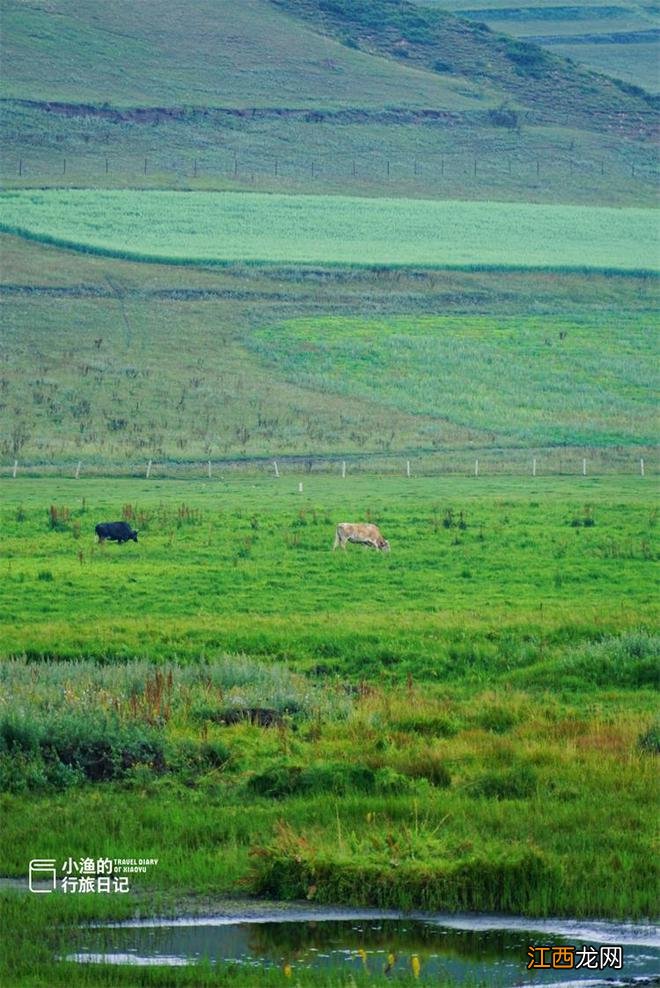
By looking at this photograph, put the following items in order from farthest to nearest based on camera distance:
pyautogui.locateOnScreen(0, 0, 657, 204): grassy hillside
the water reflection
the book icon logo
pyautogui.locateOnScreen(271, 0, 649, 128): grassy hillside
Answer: pyautogui.locateOnScreen(271, 0, 649, 128): grassy hillside
pyautogui.locateOnScreen(0, 0, 657, 204): grassy hillside
the book icon logo
the water reflection

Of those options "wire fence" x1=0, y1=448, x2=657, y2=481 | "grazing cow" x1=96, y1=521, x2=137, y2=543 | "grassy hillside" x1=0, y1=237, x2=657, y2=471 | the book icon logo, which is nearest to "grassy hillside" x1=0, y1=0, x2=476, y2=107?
"grassy hillside" x1=0, y1=237, x2=657, y2=471

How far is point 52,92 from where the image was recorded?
485ft

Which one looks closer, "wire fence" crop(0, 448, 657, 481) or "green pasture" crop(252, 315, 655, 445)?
"wire fence" crop(0, 448, 657, 481)

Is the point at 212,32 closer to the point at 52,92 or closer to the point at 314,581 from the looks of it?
the point at 52,92

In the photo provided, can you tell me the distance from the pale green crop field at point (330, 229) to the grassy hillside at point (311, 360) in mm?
3021

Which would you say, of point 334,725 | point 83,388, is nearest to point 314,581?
point 334,725

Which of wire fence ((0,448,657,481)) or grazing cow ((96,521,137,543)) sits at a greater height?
grazing cow ((96,521,137,543))

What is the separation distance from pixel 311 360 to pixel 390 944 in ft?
229

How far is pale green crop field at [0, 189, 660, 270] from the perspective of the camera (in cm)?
10100

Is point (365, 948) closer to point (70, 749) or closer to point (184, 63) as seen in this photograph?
point (70, 749)

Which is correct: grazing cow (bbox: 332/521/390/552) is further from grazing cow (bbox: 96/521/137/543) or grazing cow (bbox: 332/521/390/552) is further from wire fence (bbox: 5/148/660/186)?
wire fence (bbox: 5/148/660/186)

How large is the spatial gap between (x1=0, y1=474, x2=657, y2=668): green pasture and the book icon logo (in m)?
10.00

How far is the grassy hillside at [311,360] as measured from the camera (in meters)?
67.5

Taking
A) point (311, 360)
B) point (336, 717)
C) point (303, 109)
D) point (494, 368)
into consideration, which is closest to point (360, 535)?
point (336, 717)
